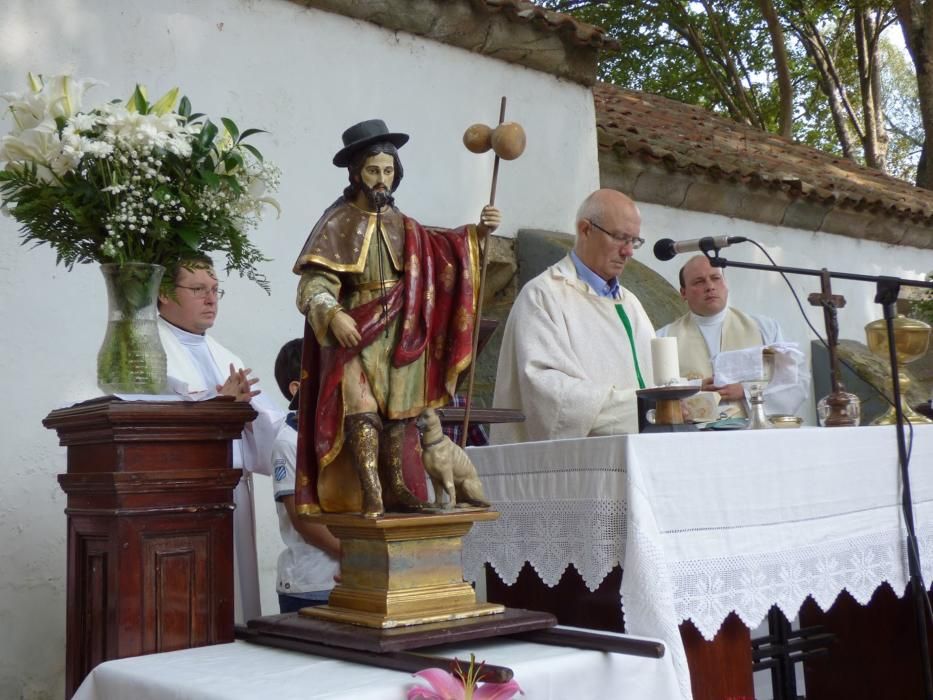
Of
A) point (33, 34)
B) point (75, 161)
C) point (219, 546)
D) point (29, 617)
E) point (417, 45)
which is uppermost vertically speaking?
point (417, 45)

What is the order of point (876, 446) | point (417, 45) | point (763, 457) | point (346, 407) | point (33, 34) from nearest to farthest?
point (346, 407)
point (763, 457)
point (876, 446)
point (33, 34)
point (417, 45)

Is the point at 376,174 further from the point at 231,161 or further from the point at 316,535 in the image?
the point at 316,535

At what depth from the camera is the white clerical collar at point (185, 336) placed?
13.4ft

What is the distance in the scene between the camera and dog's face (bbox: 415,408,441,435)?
106 inches

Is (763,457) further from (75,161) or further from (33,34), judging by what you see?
(33,34)

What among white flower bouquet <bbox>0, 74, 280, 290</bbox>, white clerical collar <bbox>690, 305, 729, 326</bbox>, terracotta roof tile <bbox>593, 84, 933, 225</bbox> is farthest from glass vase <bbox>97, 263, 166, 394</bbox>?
terracotta roof tile <bbox>593, 84, 933, 225</bbox>

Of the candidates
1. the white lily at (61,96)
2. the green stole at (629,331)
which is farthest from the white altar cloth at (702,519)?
the white lily at (61,96)

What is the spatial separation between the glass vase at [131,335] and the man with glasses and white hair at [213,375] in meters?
0.75

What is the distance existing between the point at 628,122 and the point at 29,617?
6150mm

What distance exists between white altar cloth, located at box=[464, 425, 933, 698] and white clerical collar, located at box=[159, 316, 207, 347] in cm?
122

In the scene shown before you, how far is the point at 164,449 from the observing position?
9.34 feet

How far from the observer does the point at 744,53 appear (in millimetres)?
15859

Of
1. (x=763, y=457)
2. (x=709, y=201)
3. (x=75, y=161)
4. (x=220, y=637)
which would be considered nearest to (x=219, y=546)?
(x=220, y=637)

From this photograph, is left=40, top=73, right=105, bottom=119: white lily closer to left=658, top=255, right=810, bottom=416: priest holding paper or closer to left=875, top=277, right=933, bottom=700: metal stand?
left=875, top=277, right=933, bottom=700: metal stand
